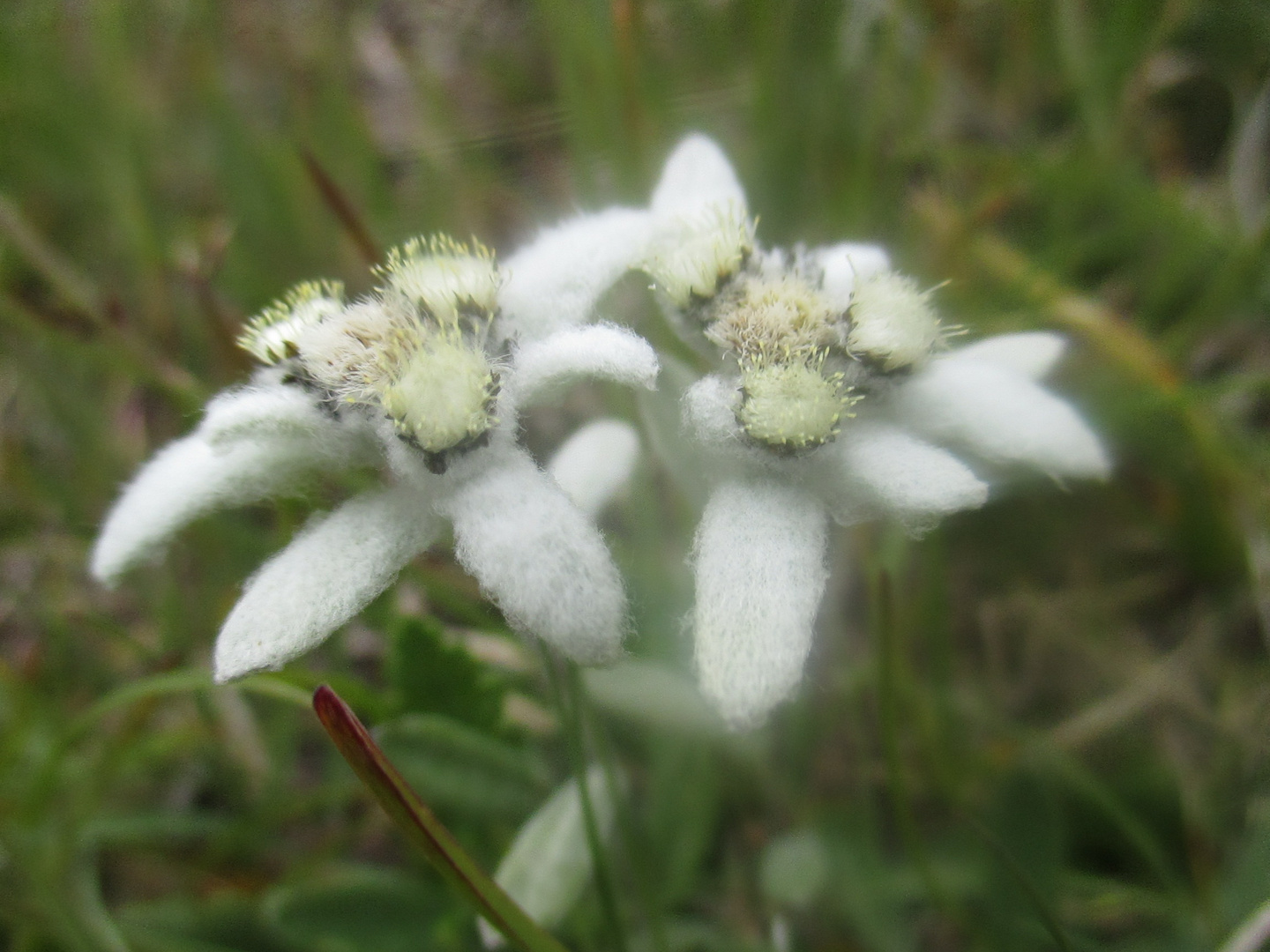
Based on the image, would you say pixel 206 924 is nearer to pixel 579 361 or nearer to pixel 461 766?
pixel 461 766

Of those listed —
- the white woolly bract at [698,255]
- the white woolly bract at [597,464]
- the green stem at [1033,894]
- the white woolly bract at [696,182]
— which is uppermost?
the white woolly bract at [696,182]

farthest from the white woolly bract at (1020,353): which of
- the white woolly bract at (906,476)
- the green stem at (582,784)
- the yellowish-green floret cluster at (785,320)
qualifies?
the green stem at (582,784)

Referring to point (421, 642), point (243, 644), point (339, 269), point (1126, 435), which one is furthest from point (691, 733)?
point (339, 269)

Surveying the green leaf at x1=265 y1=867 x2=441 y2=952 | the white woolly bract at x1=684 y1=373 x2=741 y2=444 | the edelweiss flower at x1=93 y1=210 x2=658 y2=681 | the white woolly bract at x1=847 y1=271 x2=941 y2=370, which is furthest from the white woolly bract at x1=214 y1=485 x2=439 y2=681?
the white woolly bract at x1=847 y1=271 x2=941 y2=370

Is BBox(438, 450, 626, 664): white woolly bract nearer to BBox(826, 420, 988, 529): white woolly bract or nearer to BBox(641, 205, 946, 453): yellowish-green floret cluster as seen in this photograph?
BBox(641, 205, 946, 453): yellowish-green floret cluster

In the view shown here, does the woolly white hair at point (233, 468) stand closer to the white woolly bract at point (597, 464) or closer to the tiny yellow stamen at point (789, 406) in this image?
the white woolly bract at point (597, 464)
